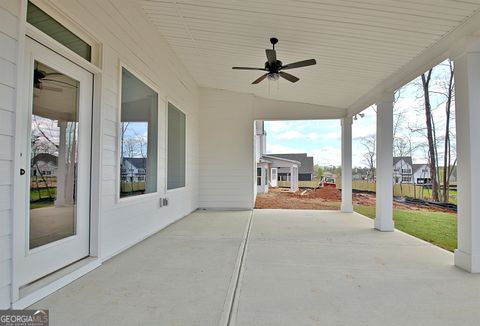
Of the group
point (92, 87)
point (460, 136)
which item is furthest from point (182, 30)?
point (460, 136)

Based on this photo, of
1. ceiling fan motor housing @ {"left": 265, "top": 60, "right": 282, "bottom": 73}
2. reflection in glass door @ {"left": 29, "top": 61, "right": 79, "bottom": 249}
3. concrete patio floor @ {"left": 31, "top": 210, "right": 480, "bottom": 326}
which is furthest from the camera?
ceiling fan motor housing @ {"left": 265, "top": 60, "right": 282, "bottom": 73}

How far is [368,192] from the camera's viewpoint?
43.1 feet

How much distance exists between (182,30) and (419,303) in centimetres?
492

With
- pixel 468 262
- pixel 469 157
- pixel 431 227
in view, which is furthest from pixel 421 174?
pixel 468 262

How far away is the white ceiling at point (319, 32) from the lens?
3225 millimetres

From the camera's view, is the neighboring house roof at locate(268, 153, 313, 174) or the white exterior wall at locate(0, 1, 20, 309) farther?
the neighboring house roof at locate(268, 153, 313, 174)

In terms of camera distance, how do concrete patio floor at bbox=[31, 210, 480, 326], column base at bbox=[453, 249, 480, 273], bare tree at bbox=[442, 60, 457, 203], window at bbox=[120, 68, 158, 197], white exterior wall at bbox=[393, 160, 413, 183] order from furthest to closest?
1. white exterior wall at bbox=[393, 160, 413, 183]
2. bare tree at bbox=[442, 60, 457, 203]
3. window at bbox=[120, 68, 158, 197]
4. column base at bbox=[453, 249, 480, 273]
5. concrete patio floor at bbox=[31, 210, 480, 326]

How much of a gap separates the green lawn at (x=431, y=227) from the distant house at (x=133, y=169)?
503 cm

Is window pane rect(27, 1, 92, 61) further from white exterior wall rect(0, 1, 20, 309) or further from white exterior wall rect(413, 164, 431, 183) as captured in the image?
white exterior wall rect(413, 164, 431, 183)

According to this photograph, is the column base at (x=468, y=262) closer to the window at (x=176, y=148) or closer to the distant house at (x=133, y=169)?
the distant house at (x=133, y=169)
